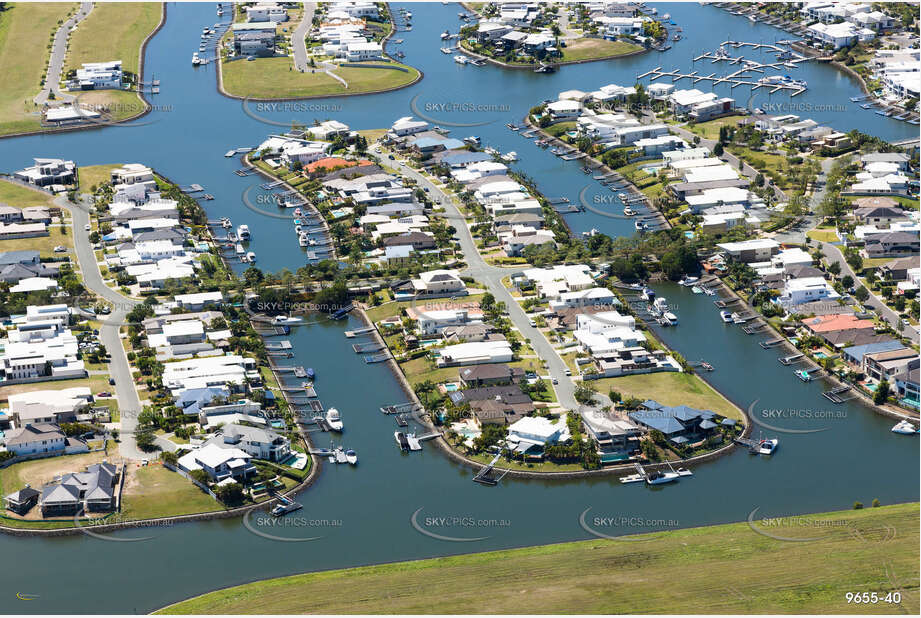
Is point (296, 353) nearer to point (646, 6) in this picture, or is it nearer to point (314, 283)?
point (314, 283)

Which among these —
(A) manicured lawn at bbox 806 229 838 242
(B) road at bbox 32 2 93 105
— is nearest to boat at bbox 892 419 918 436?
(A) manicured lawn at bbox 806 229 838 242

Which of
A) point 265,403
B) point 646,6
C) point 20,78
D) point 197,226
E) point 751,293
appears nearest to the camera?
point 265,403

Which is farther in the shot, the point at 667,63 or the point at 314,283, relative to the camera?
the point at 667,63

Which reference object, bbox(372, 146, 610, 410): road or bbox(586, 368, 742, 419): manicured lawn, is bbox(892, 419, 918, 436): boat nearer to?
bbox(586, 368, 742, 419): manicured lawn

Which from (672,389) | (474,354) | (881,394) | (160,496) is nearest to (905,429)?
(881,394)

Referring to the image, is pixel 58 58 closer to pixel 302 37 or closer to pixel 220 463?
pixel 302 37

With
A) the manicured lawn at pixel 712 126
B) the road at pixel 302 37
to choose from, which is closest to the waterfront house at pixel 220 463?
the manicured lawn at pixel 712 126

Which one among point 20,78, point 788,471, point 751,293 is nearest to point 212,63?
point 20,78
